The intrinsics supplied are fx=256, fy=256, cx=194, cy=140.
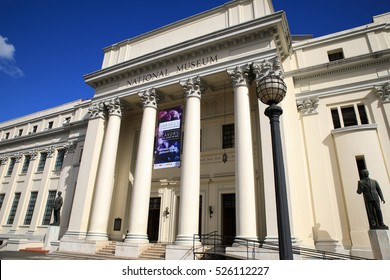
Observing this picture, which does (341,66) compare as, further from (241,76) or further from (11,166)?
(11,166)

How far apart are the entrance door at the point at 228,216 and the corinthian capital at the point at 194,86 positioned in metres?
6.27

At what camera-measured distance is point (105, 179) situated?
15.5 m

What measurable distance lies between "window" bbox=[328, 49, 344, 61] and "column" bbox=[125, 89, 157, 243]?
11.2 meters

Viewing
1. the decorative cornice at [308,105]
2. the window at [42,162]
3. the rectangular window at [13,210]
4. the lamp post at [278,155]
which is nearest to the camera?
the lamp post at [278,155]

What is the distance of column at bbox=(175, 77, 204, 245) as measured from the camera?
39.1 feet

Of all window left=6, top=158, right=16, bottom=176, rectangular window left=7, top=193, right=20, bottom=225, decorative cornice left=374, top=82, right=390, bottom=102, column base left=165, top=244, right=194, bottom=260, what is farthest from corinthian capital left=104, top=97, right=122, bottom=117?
window left=6, top=158, right=16, bottom=176

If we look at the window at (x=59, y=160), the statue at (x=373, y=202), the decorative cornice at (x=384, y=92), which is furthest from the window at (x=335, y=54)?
the window at (x=59, y=160)

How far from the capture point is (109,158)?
1612 centimetres

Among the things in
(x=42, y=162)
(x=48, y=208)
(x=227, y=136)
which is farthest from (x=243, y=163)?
(x=42, y=162)

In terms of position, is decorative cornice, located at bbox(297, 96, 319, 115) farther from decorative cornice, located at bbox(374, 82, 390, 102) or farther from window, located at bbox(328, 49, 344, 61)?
window, located at bbox(328, 49, 344, 61)

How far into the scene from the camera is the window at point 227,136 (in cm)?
1623

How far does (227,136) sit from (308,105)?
202 inches

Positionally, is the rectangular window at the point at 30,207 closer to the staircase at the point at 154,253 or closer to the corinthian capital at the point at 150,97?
the corinthian capital at the point at 150,97

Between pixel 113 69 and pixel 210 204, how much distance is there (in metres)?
11.3
